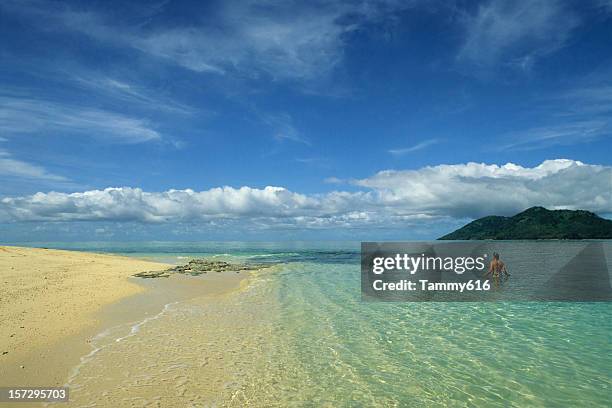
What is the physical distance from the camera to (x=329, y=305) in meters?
24.2

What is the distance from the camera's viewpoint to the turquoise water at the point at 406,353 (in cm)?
1043

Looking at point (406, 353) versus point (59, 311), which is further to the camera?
point (59, 311)

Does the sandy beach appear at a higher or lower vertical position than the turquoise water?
higher

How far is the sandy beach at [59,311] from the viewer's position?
11633 millimetres

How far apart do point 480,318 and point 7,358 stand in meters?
20.6

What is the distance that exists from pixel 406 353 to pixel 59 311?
16854 mm

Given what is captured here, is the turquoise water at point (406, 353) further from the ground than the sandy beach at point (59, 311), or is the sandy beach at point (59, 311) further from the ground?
the sandy beach at point (59, 311)

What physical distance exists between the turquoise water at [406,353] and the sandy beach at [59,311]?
1.54 meters

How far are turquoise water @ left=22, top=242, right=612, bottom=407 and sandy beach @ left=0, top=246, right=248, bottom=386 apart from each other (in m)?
1.54

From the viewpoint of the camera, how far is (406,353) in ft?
46.4

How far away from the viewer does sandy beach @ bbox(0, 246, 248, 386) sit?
11.6 m

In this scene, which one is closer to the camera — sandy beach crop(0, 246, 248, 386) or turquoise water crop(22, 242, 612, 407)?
turquoise water crop(22, 242, 612, 407)

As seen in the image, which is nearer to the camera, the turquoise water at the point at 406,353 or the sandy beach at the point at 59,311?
the turquoise water at the point at 406,353

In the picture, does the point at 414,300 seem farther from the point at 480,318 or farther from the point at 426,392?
the point at 426,392
